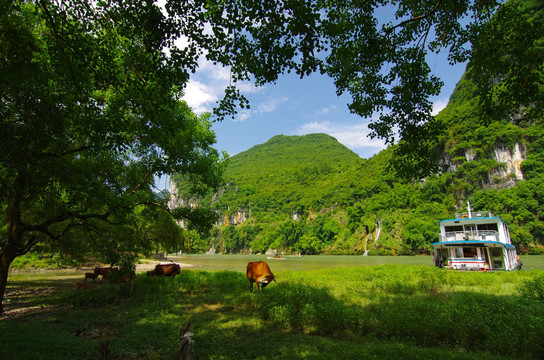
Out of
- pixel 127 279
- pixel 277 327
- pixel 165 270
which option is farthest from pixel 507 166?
pixel 127 279

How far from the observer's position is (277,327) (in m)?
6.82

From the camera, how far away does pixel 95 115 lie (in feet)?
18.2

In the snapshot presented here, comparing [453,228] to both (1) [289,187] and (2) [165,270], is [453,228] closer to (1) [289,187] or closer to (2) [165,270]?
(2) [165,270]

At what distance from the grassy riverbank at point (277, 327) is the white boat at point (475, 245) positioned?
37.8 feet

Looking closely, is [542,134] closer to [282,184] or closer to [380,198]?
[380,198]

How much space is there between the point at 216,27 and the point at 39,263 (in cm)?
3042

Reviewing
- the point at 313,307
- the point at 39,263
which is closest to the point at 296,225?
the point at 39,263

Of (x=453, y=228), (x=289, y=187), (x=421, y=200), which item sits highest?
(x=289, y=187)

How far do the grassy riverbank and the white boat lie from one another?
1152 centimetres

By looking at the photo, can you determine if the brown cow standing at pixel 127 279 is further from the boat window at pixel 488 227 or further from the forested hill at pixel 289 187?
the forested hill at pixel 289 187

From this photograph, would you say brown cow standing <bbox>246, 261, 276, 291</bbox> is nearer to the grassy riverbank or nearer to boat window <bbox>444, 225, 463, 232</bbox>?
the grassy riverbank

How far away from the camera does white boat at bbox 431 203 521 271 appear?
61.3 feet

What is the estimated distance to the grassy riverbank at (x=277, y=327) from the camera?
4.90 metres

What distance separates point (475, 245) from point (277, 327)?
17918 millimetres
